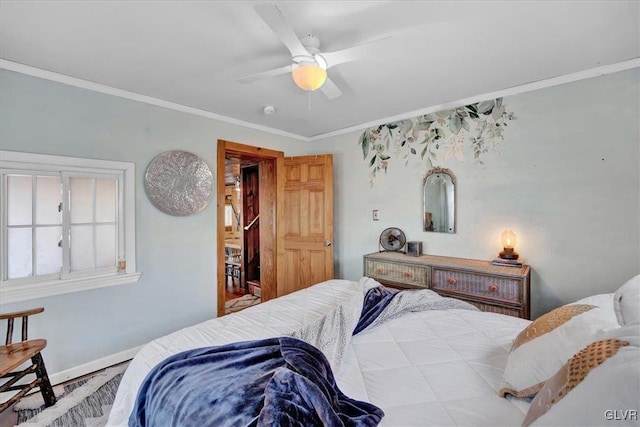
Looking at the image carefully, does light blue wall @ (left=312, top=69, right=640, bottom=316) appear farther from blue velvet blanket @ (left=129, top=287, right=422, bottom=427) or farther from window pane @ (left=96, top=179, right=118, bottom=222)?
window pane @ (left=96, top=179, right=118, bottom=222)

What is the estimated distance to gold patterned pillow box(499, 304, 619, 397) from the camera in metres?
0.94

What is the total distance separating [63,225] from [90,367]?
1188mm

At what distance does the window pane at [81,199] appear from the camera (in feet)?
7.51

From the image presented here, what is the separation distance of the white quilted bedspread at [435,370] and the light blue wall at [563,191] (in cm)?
114

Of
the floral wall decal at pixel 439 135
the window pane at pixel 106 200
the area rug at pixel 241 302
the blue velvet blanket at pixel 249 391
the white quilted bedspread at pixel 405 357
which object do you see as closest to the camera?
the blue velvet blanket at pixel 249 391

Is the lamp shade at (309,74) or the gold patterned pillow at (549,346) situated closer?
the gold patterned pillow at (549,346)

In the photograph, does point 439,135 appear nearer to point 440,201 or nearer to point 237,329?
point 440,201

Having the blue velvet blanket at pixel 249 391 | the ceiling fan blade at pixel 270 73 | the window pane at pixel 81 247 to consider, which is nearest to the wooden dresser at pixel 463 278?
the blue velvet blanket at pixel 249 391

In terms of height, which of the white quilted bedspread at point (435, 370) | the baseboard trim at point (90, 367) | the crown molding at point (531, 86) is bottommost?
the baseboard trim at point (90, 367)

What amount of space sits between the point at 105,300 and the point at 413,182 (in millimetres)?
3227

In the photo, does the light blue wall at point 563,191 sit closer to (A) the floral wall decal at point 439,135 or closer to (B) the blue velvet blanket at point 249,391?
(A) the floral wall decal at point 439,135

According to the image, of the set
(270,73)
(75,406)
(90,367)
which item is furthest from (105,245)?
(270,73)

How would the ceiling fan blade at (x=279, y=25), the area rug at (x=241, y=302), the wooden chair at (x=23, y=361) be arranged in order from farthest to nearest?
the area rug at (x=241, y=302) → the wooden chair at (x=23, y=361) → the ceiling fan blade at (x=279, y=25)

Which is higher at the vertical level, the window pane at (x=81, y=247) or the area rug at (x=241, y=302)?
the window pane at (x=81, y=247)
